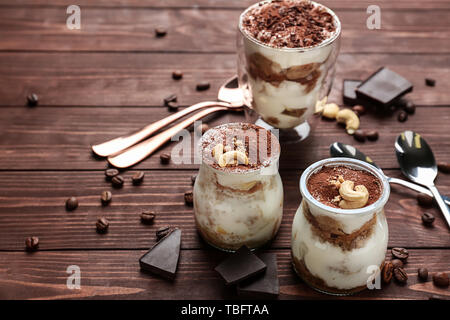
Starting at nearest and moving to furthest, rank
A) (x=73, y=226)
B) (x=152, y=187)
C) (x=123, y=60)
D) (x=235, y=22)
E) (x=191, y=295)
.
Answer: (x=191, y=295)
(x=73, y=226)
(x=152, y=187)
(x=123, y=60)
(x=235, y=22)

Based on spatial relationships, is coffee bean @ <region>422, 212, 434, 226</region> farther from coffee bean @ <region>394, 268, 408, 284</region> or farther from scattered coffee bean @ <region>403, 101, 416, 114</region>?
scattered coffee bean @ <region>403, 101, 416, 114</region>

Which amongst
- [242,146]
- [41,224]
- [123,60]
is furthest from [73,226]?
[123,60]

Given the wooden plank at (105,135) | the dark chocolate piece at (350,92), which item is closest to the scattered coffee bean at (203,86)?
the wooden plank at (105,135)

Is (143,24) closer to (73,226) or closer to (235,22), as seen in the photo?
(235,22)

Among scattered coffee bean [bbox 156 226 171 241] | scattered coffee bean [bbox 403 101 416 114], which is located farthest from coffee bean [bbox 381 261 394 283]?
scattered coffee bean [bbox 403 101 416 114]

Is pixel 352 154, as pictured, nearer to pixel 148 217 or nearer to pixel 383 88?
pixel 383 88

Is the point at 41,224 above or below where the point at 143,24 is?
below
